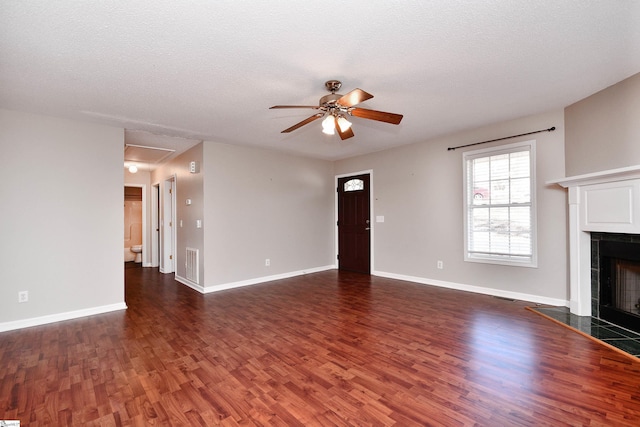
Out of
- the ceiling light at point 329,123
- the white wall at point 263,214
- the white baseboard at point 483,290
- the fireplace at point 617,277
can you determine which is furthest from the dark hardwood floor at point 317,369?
the ceiling light at point 329,123

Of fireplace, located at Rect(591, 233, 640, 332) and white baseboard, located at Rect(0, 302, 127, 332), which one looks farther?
white baseboard, located at Rect(0, 302, 127, 332)

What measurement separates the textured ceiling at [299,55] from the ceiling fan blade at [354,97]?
28cm

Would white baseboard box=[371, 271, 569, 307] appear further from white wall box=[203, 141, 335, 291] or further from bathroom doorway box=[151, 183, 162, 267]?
bathroom doorway box=[151, 183, 162, 267]

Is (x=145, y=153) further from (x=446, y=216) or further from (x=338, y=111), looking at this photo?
(x=446, y=216)

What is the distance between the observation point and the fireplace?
290 cm

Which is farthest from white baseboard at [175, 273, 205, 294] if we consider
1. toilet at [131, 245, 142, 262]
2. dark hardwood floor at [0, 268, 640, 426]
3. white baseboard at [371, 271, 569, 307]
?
white baseboard at [371, 271, 569, 307]

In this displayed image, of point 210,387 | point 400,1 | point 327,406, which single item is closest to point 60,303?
point 210,387

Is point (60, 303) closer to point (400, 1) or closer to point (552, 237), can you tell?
point (400, 1)

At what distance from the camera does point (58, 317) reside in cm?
349

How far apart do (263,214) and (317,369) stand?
353cm

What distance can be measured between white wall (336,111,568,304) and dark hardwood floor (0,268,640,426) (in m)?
0.53

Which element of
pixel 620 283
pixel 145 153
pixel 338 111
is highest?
pixel 145 153

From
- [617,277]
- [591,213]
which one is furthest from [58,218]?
[617,277]

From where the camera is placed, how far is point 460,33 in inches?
80.9
